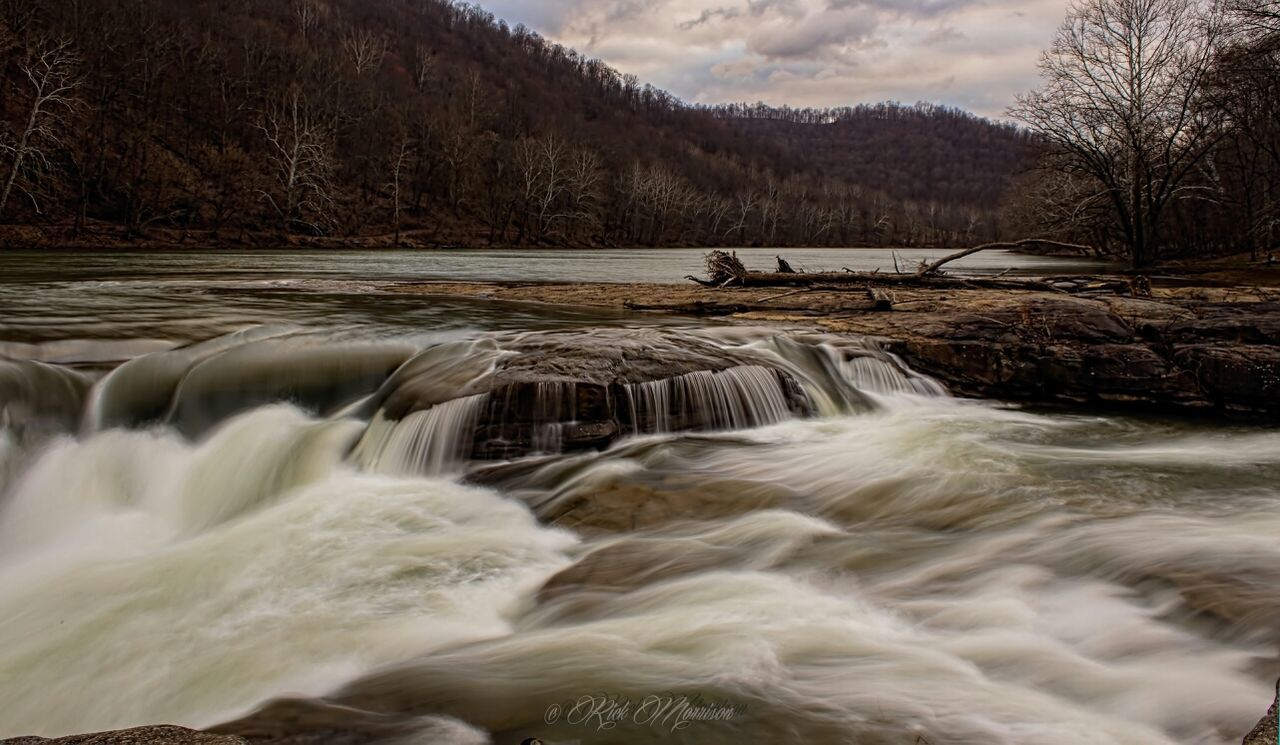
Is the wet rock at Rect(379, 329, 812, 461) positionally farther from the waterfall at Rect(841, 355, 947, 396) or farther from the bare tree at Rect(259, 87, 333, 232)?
Answer: the bare tree at Rect(259, 87, 333, 232)

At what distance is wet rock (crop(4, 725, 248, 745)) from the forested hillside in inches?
1435

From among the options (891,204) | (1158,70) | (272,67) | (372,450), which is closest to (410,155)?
(272,67)

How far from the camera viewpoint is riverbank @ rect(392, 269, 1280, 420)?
8.71 m

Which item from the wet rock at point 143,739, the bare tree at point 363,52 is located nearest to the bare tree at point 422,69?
the bare tree at point 363,52

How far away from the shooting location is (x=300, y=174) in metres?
51.7

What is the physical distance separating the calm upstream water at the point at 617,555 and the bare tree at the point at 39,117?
33.9 metres

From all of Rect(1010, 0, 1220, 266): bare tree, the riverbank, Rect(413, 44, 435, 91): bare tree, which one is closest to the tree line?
Rect(1010, 0, 1220, 266): bare tree

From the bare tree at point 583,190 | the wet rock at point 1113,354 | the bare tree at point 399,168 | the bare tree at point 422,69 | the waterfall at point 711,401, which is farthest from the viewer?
the bare tree at point 422,69

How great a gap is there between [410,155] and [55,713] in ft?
249

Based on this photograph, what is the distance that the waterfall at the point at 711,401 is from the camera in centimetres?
788

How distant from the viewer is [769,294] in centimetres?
1462

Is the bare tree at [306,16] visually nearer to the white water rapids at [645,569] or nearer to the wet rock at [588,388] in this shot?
the wet rock at [588,388]

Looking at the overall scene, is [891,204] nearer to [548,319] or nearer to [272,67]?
[272,67]

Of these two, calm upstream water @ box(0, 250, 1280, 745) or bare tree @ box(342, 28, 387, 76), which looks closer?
calm upstream water @ box(0, 250, 1280, 745)
